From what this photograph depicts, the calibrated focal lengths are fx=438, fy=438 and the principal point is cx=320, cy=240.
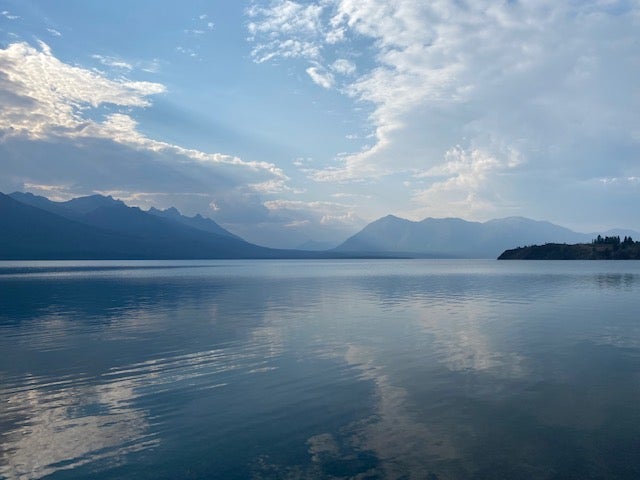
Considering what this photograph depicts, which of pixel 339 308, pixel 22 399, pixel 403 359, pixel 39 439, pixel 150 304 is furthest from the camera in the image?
pixel 150 304

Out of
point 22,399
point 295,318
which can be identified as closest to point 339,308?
point 295,318

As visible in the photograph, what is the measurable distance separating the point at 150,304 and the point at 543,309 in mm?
61677

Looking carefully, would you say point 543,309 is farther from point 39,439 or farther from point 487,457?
point 39,439

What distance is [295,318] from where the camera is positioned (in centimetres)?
5531

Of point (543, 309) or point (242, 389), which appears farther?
point (543, 309)

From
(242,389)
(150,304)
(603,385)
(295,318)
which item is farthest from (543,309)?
A: (150,304)

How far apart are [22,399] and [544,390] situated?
97.5 feet

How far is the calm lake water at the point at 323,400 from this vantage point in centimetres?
1644

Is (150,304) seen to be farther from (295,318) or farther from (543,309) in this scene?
(543,309)

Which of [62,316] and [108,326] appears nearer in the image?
[108,326]

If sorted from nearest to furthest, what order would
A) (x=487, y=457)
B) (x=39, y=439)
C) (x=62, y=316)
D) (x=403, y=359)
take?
(x=487, y=457) → (x=39, y=439) → (x=403, y=359) → (x=62, y=316)

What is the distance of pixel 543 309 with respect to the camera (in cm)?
6272

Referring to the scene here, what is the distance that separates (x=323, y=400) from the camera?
2373 centimetres

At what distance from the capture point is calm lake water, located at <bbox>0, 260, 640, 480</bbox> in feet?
53.9
